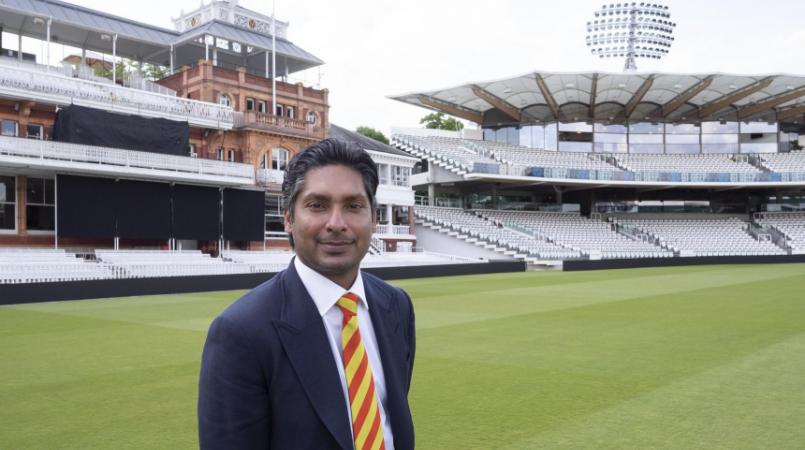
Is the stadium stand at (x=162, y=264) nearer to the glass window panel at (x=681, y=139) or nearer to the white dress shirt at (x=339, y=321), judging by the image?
the white dress shirt at (x=339, y=321)

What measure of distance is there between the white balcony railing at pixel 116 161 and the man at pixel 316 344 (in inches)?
1090

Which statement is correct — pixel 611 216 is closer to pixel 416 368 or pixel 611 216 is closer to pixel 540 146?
pixel 540 146

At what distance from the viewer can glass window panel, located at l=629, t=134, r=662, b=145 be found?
210ft

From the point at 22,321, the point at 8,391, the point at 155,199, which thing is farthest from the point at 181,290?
the point at 8,391

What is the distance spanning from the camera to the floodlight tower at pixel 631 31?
64.9m

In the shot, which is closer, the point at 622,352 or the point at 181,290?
the point at 622,352

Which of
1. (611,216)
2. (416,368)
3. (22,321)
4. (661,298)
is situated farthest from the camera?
(611,216)

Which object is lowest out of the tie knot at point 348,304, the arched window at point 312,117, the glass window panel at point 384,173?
the tie knot at point 348,304

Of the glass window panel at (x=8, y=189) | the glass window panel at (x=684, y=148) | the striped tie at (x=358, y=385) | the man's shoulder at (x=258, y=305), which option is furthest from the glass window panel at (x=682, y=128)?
the man's shoulder at (x=258, y=305)

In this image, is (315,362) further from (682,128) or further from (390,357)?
(682,128)

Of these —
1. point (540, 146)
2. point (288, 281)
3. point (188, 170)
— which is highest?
point (540, 146)

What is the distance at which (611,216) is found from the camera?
60.3 metres

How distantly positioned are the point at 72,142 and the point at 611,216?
149 feet

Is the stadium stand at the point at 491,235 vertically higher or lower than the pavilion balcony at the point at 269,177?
lower
